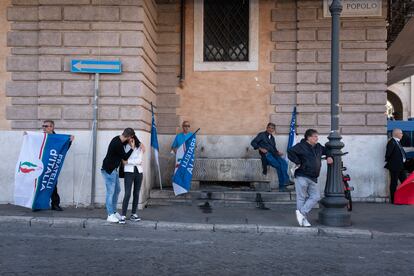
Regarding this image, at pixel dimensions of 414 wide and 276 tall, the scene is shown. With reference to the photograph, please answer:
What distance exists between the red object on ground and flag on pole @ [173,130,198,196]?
499cm

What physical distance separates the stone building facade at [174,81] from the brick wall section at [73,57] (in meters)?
0.02

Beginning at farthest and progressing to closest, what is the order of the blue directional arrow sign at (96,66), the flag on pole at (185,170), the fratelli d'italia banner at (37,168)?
the flag on pole at (185,170)
the blue directional arrow sign at (96,66)
the fratelli d'italia banner at (37,168)

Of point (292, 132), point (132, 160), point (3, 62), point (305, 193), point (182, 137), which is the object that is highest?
point (3, 62)

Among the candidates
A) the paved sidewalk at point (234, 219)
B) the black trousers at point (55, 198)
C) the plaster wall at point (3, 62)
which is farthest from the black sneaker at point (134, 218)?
the plaster wall at point (3, 62)

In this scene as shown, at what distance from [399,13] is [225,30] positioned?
467cm

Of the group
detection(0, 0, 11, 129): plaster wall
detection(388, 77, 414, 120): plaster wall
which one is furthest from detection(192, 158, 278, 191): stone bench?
detection(388, 77, 414, 120): plaster wall

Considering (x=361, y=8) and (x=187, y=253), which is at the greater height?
(x=361, y=8)

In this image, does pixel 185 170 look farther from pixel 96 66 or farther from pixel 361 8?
pixel 361 8

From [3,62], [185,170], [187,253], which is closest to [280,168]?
[185,170]

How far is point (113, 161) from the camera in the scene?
9555mm

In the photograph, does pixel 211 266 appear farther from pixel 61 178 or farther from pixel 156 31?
pixel 156 31

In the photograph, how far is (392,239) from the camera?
354 inches

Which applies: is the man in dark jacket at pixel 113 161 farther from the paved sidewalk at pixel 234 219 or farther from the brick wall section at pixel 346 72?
the brick wall section at pixel 346 72

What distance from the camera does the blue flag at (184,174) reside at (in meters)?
12.1
